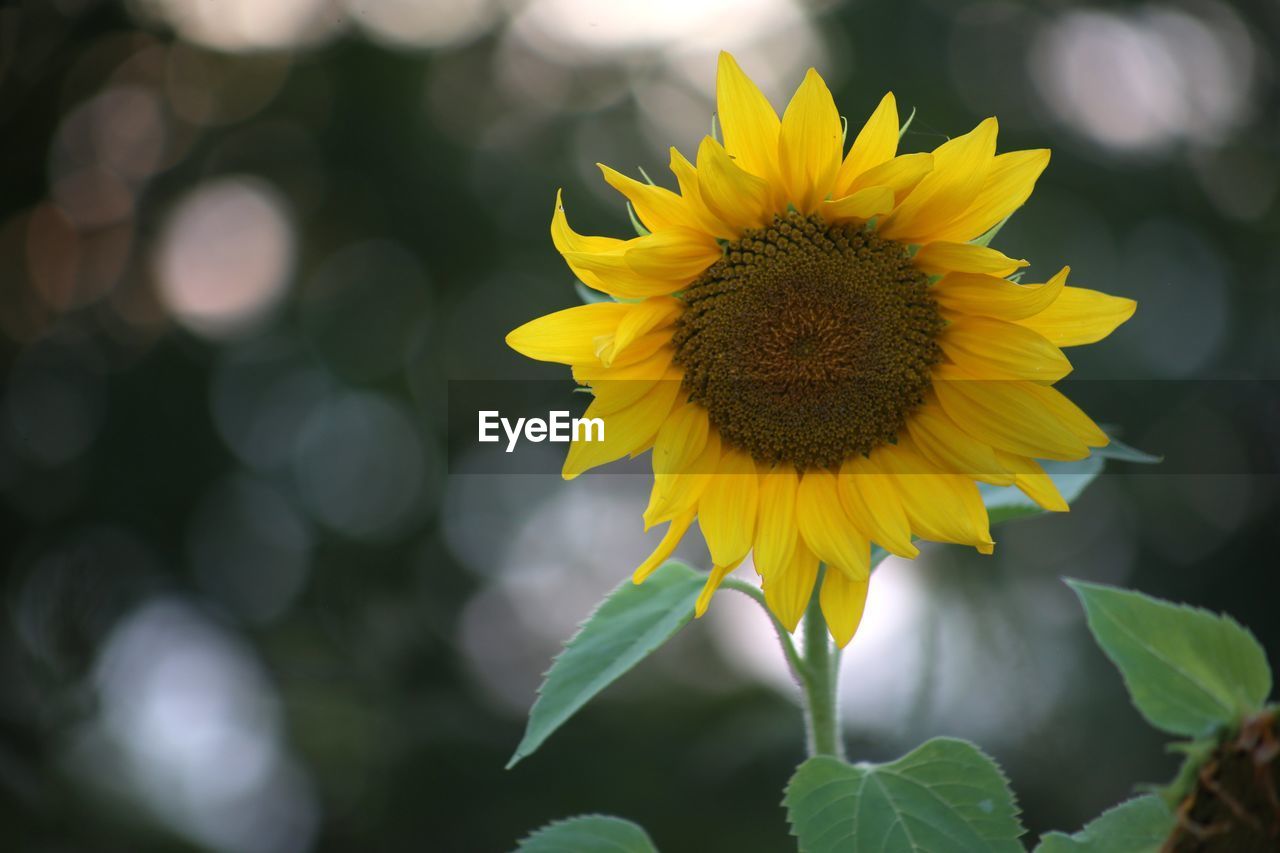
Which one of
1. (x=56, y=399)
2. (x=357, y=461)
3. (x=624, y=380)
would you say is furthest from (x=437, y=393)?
(x=624, y=380)

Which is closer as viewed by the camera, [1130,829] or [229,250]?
[1130,829]

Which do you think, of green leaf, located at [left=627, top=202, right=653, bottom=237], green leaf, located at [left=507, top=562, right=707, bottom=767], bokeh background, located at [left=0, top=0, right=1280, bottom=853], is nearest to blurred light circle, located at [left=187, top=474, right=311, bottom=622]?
bokeh background, located at [left=0, top=0, right=1280, bottom=853]

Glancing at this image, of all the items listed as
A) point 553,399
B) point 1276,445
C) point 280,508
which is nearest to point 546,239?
point 553,399

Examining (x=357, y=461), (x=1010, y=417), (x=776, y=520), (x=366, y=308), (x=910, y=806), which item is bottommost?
(x=357, y=461)

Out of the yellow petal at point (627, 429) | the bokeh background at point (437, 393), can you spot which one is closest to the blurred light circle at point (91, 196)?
the bokeh background at point (437, 393)

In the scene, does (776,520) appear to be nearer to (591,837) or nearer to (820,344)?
(820,344)

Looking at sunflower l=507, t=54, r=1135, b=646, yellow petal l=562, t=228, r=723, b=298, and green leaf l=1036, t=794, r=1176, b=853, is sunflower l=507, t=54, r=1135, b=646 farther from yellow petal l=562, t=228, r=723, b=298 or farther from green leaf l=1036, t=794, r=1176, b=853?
green leaf l=1036, t=794, r=1176, b=853

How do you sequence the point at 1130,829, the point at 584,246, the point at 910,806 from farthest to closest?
the point at 584,246 → the point at 910,806 → the point at 1130,829
